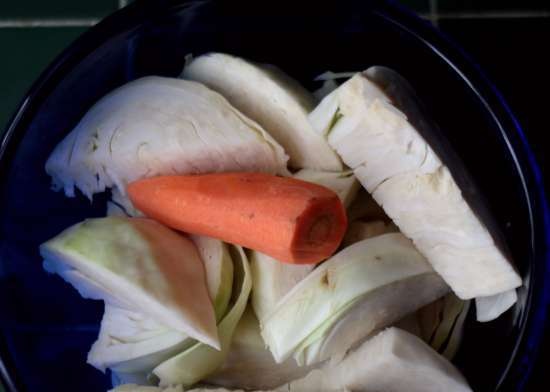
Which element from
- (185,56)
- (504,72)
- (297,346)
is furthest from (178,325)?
(504,72)

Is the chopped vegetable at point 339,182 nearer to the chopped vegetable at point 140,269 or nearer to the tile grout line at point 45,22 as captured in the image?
the chopped vegetable at point 140,269

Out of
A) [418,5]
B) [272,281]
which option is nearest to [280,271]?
[272,281]

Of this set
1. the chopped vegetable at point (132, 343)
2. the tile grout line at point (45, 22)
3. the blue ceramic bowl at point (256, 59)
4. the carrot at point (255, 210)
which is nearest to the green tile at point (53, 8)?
the tile grout line at point (45, 22)

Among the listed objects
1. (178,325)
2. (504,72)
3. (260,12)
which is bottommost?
(178,325)

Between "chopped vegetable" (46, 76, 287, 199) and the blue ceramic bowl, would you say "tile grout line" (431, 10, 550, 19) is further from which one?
"chopped vegetable" (46, 76, 287, 199)

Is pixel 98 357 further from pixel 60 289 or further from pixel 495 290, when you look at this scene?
pixel 495 290

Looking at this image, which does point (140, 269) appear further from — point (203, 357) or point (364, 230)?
point (364, 230)

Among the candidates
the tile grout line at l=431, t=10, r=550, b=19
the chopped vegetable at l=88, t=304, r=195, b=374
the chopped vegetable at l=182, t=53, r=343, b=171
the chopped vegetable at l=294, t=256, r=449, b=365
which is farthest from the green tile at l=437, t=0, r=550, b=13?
the chopped vegetable at l=88, t=304, r=195, b=374
